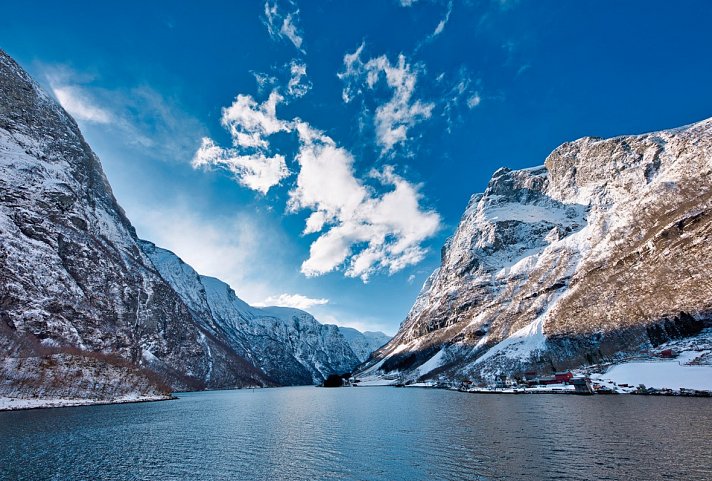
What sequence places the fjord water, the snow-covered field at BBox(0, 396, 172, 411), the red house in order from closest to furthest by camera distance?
the fjord water, the snow-covered field at BBox(0, 396, 172, 411), the red house

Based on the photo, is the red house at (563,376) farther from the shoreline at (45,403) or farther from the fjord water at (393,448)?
the shoreline at (45,403)

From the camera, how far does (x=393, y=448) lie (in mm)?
46906

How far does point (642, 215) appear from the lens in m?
187

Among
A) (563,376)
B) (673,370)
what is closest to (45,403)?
(563,376)

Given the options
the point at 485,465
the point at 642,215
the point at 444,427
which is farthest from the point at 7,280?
the point at 642,215

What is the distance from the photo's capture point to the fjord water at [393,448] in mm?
34906

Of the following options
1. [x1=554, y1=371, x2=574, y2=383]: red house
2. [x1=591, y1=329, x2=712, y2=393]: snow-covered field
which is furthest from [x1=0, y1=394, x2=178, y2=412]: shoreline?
[x1=591, y1=329, x2=712, y2=393]: snow-covered field

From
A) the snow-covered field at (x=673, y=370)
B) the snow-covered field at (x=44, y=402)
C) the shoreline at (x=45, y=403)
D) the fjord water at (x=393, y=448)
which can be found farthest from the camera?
the snow-covered field at (x=44, y=402)

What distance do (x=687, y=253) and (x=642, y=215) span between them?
60022 millimetres

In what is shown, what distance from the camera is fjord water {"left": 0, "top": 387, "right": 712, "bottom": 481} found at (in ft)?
115

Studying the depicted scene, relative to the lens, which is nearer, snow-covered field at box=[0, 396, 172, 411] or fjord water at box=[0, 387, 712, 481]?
fjord water at box=[0, 387, 712, 481]

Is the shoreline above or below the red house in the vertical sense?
below

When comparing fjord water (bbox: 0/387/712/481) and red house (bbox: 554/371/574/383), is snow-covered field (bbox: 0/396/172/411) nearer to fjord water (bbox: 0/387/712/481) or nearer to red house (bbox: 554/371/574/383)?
fjord water (bbox: 0/387/712/481)

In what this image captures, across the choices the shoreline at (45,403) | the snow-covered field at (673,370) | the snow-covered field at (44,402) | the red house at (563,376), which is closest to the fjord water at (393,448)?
the snow-covered field at (673,370)
